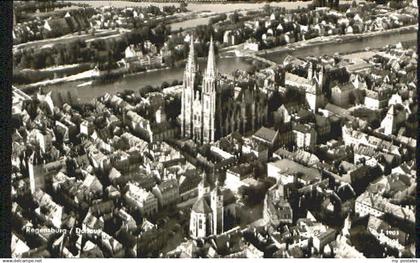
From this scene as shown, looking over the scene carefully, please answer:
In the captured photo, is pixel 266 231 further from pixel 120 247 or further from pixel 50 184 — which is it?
pixel 50 184

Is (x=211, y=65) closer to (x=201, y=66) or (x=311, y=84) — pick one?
(x=201, y=66)

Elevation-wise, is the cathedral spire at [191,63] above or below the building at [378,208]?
above

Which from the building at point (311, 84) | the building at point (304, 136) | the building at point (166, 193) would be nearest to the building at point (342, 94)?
the building at point (311, 84)

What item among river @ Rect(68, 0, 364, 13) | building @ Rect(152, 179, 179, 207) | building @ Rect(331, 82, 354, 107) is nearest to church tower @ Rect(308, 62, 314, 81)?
building @ Rect(331, 82, 354, 107)

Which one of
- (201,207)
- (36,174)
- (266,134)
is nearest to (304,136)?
(266,134)

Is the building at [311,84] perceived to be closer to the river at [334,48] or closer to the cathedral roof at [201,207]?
the river at [334,48]

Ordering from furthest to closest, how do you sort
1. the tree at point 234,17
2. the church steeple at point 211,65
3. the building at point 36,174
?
the tree at point 234,17 < the church steeple at point 211,65 < the building at point 36,174

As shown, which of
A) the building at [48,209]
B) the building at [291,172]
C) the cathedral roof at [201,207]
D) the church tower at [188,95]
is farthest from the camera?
the church tower at [188,95]
